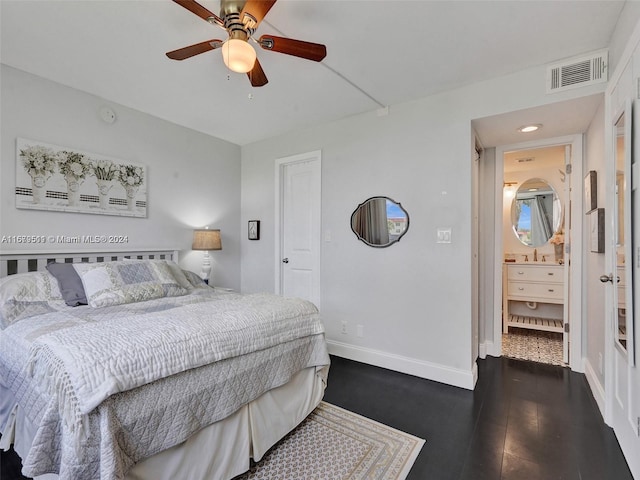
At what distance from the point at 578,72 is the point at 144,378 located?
3256 millimetres

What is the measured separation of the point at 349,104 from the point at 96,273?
2.64 m

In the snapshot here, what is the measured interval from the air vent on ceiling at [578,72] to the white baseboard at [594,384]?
2.26 metres

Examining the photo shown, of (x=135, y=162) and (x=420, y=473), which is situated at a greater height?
(x=135, y=162)

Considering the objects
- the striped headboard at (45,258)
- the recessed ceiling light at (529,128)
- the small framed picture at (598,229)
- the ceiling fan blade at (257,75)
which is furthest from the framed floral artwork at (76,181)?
the small framed picture at (598,229)

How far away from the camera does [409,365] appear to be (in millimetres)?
2975

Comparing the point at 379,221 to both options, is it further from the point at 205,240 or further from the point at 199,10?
the point at 199,10

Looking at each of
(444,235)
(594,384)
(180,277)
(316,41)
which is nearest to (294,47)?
(316,41)

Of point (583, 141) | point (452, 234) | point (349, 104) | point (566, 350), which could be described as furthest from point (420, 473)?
point (583, 141)

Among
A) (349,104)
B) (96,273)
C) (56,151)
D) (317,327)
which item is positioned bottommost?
(317,327)

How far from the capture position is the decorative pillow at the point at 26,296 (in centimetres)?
189

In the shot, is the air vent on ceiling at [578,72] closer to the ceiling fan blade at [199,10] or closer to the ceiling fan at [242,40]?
the ceiling fan at [242,40]

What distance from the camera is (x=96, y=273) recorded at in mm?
2387

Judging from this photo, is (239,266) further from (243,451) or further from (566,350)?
(566,350)

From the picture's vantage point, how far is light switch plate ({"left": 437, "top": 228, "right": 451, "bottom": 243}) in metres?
2.82
